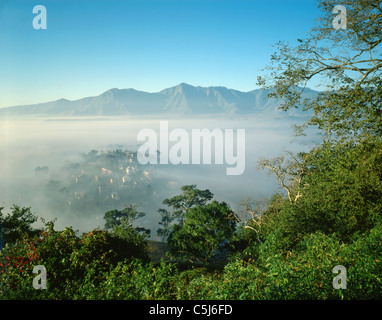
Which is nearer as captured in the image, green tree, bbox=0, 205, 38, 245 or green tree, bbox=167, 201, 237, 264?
green tree, bbox=0, 205, 38, 245

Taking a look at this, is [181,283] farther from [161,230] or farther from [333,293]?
[161,230]

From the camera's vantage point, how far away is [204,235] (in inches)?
Result: 916

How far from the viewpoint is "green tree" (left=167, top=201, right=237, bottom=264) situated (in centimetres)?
2316

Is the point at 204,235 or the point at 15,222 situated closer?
the point at 15,222

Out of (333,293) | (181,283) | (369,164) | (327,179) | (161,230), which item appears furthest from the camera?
(161,230)

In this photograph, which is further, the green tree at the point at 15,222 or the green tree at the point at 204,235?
the green tree at the point at 204,235

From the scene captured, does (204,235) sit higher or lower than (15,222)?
lower

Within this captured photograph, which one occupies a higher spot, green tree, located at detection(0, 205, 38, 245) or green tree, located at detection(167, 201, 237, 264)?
green tree, located at detection(0, 205, 38, 245)

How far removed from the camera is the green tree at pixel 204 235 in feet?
76.0

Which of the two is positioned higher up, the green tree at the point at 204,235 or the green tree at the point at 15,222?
the green tree at the point at 15,222
